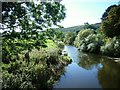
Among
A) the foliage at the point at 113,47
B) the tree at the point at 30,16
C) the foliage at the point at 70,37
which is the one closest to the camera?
the tree at the point at 30,16

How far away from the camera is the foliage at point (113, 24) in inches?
1195

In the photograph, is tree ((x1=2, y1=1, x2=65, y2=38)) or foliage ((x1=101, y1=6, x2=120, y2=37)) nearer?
tree ((x1=2, y1=1, x2=65, y2=38))

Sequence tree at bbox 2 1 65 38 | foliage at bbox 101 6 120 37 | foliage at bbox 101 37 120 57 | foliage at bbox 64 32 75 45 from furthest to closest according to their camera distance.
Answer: foliage at bbox 64 32 75 45 < foliage at bbox 101 37 120 57 < foliage at bbox 101 6 120 37 < tree at bbox 2 1 65 38

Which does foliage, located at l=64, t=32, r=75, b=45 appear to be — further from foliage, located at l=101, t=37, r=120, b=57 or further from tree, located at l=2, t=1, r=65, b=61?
tree, located at l=2, t=1, r=65, b=61

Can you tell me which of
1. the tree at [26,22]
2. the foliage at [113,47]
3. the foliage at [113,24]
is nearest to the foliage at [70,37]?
the foliage at [113,47]

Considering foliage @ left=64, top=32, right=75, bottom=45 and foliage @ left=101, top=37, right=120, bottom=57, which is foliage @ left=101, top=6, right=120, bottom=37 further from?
foliage @ left=64, top=32, right=75, bottom=45

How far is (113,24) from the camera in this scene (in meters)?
31.4

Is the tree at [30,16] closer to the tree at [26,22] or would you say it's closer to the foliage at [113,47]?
the tree at [26,22]

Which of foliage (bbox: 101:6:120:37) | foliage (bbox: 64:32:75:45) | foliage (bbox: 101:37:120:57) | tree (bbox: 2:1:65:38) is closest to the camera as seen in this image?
tree (bbox: 2:1:65:38)

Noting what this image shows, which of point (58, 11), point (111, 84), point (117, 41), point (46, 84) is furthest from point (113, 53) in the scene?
point (58, 11)

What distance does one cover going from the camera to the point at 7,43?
454 centimetres

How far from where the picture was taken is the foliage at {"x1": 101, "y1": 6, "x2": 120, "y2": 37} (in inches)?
1195

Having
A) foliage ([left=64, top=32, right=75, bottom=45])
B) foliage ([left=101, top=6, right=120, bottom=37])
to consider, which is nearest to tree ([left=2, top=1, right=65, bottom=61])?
foliage ([left=101, top=6, right=120, bottom=37])

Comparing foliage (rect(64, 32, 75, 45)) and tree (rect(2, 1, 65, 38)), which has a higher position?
tree (rect(2, 1, 65, 38))
